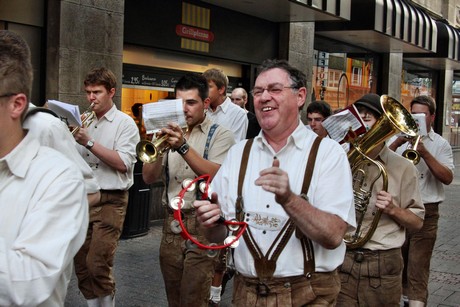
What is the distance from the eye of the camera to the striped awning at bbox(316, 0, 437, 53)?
15.7m

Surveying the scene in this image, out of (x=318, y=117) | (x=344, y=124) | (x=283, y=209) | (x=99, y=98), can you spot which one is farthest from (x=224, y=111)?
(x=283, y=209)

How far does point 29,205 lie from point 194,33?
405 inches

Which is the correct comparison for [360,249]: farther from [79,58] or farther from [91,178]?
[79,58]

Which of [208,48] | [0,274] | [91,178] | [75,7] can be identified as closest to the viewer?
[0,274]

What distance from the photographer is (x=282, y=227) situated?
3.19 meters

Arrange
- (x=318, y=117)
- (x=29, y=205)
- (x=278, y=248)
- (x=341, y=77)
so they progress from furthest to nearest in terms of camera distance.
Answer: (x=341, y=77), (x=318, y=117), (x=278, y=248), (x=29, y=205)

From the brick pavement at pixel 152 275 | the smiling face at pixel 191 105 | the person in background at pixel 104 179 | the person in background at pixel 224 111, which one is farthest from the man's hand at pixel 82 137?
the person in background at pixel 224 111

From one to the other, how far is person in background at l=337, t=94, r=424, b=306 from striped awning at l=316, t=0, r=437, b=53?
11.6 metres

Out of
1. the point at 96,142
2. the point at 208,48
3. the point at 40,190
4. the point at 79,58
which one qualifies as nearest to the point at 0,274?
the point at 40,190

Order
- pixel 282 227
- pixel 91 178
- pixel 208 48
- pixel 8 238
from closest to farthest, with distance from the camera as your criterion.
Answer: pixel 8 238, pixel 282 227, pixel 91 178, pixel 208 48

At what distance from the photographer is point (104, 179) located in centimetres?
587

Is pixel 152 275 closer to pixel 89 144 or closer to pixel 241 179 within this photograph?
pixel 89 144

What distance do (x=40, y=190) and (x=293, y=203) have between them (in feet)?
3.78

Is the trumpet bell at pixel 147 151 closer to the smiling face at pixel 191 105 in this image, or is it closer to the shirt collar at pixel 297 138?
the smiling face at pixel 191 105
